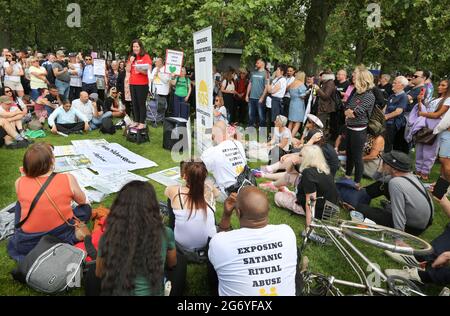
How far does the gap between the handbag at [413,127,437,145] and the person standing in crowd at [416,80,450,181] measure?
0.18 ft

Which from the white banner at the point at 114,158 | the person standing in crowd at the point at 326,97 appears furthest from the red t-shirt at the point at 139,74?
the person standing in crowd at the point at 326,97

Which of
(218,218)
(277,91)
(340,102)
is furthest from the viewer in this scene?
(277,91)

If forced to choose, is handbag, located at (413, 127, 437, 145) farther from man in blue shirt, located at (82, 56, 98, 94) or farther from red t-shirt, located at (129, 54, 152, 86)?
man in blue shirt, located at (82, 56, 98, 94)

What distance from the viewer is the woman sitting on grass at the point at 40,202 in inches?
122

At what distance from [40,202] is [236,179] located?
8.07 ft

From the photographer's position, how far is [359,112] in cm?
549

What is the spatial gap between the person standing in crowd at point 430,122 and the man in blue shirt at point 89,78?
29.5 ft

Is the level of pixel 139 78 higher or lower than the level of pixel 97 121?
higher

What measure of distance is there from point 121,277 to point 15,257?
1921 millimetres

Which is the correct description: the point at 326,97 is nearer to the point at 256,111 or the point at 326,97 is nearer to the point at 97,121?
the point at 256,111

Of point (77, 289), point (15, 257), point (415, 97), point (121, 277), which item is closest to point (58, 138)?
point (15, 257)

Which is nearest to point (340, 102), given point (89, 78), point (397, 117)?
point (397, 117)

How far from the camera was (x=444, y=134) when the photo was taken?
545 centimetres
